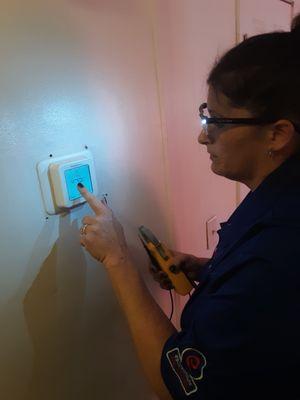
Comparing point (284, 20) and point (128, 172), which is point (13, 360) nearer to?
point (128, 172)

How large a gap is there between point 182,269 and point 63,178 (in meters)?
0.41

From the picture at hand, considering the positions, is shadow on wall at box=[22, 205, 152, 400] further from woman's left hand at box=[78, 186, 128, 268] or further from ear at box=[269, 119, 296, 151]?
ear at box=[269, 119, 296, 151]

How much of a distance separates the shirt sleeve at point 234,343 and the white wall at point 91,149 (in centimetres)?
29

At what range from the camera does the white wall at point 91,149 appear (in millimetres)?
656

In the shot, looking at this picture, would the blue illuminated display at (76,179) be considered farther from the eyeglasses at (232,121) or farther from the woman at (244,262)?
the eyeglasses at (232,121)

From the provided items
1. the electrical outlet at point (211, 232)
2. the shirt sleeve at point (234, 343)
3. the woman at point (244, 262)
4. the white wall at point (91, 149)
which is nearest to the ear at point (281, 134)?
the woman at point (244, 262)

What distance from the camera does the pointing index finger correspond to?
744 millimetres

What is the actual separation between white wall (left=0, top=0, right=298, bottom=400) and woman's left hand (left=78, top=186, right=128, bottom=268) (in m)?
0.05

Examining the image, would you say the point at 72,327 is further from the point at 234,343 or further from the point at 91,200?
the point at 234,343

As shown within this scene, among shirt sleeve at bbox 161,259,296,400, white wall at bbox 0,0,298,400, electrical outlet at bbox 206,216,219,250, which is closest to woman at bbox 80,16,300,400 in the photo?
shirt sleeve at bbox 161,259,296,400

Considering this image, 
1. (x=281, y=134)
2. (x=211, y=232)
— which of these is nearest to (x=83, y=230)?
(x=281, y=134)

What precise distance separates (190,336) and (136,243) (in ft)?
1.28

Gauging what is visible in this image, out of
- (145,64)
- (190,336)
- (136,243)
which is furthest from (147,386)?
(145,64)

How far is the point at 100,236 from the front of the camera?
2.44 ft
